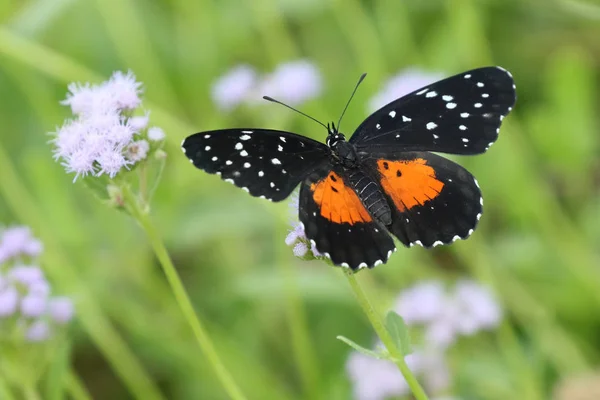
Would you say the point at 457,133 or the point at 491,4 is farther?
the point at 491,4

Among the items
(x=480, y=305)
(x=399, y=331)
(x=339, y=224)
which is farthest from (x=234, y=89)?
(x=399, y=331)

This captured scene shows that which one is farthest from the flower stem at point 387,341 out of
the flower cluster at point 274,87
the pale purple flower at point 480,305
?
the flower cluster at point 274,87

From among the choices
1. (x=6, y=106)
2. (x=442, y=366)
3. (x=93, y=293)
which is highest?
(x=6, y=106)

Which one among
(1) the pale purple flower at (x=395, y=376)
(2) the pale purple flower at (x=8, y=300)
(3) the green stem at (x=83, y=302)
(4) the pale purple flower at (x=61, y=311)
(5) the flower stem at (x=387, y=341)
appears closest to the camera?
(5) the flower stem at (x=387, y=341)

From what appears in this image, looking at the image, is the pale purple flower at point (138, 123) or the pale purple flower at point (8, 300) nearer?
the pale purple flower at point (138, 123)

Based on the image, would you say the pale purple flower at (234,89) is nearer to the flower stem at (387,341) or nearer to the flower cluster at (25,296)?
the flower cluster at (25,296)

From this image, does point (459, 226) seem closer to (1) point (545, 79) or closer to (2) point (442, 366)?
(2) point (442, 366)

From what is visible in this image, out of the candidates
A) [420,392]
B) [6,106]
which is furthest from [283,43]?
[420,392]
